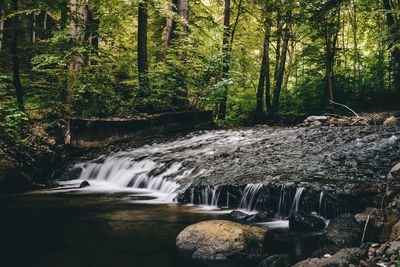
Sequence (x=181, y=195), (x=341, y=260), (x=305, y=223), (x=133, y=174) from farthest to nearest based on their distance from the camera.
A: (x=133, y=174)
(x=181, y=195)
(x=305, y=223)
(x=341, y=260)

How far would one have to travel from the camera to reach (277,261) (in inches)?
160

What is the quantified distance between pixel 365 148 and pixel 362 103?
11.1 meters

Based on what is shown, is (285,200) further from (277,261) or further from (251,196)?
(277,261)

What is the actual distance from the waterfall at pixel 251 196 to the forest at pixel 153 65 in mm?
4441

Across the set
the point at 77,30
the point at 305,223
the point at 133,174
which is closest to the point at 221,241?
the point at 305,223

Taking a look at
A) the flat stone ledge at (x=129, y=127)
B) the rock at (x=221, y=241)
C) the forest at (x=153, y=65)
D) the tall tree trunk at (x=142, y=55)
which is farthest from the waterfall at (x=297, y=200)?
the tall tree trunk at (x=142, y=55)

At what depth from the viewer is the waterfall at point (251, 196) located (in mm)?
6727

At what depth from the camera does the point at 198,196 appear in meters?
7.59

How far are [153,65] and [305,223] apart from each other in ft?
37.8

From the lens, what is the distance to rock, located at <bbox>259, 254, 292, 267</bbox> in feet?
13.1

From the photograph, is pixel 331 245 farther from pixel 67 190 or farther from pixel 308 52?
pixel 308 52

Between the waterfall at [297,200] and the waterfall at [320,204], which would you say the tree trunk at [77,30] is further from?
the waterfall at [320,204]

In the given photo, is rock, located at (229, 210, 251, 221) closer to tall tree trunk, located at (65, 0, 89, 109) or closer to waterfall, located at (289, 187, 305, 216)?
waterfall, located at (289, 187, 305, 216)

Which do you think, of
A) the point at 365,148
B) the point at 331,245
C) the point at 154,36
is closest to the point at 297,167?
the point at 365,148
